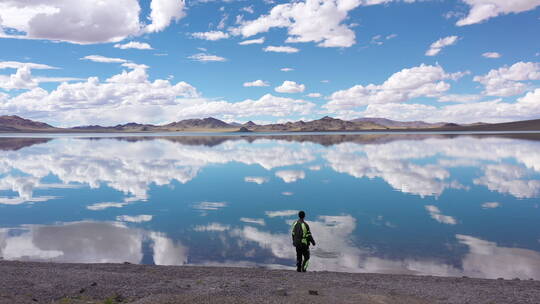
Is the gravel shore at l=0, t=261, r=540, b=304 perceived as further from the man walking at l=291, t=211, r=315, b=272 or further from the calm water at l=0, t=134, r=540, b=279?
the calm water at l=0, t=134, r=540, b=279

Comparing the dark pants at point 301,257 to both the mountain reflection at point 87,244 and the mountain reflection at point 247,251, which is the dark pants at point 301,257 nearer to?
the mountain reflection at point 247,251

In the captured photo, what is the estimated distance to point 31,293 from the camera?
11.1m

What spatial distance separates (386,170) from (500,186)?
11984mm

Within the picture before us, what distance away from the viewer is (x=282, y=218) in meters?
22.2

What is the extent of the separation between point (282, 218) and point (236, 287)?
10690mm

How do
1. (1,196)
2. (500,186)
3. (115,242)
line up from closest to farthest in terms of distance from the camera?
(115,242) < (1,196) < (500,186)

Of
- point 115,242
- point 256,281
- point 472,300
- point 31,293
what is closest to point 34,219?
point 115,242

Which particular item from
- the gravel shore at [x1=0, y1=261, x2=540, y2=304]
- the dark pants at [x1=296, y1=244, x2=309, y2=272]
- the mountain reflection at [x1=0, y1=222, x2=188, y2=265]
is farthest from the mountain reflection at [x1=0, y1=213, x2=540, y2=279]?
the gravel shore at [x1=0, y1=261, x2=540, y2=304]

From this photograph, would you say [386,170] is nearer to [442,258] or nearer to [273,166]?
[273,166]

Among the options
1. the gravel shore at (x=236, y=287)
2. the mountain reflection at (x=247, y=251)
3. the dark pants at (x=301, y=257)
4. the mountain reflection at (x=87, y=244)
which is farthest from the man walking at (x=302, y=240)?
the mountain reflection at (x=87, y=244)

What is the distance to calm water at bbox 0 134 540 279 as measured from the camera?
52.3 ft

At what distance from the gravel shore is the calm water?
1847mm

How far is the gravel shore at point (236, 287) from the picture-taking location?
34.8ft

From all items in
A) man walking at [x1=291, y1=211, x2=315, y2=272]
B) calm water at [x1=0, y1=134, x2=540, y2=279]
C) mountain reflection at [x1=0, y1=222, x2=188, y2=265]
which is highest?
man walking at [x1=291, y1=211, x2=315, y2=272]
